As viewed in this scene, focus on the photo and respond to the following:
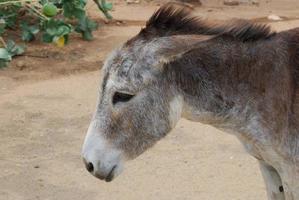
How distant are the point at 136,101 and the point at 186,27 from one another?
17.5 inches

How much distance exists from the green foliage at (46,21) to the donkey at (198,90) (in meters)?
3.96

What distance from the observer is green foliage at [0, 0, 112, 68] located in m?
7.77

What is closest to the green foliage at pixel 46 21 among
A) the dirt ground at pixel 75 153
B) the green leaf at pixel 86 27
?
the green leaf at pixel 86 27

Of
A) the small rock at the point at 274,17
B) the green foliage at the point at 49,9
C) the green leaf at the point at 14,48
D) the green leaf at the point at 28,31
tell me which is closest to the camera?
the green foliage at the point at 49,9

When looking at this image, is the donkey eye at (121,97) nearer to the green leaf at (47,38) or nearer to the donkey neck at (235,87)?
the donkey neck at (235,87)

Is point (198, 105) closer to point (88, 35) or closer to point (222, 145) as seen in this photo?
point (222, 145)

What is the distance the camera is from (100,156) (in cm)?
330

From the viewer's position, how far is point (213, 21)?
11.4 ft

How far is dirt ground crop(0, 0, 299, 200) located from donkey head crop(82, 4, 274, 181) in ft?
5.69

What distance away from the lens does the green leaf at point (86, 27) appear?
28.5 feet

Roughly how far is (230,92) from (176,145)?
256 cm

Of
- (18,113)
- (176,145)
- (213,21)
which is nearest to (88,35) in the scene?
(18,113)

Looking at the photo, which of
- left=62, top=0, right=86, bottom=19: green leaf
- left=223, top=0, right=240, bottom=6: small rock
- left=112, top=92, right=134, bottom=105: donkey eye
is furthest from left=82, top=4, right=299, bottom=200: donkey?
left=223, top=0, right=240, bottom=6: small rock

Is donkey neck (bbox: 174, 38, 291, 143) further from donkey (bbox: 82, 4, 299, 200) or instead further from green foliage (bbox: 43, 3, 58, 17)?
green foliage (bbox: 43, 3, 58, 17)
